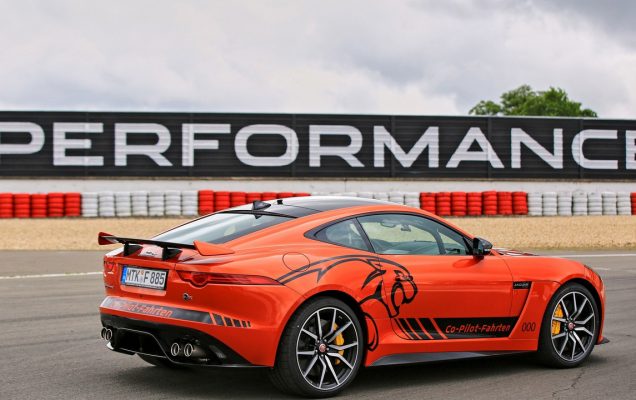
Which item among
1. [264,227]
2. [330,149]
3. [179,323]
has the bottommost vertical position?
[179,323]

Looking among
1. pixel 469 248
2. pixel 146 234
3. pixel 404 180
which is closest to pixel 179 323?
pixel 469 248

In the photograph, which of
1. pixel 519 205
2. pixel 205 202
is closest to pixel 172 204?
pixel 205 202

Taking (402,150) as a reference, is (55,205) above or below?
below

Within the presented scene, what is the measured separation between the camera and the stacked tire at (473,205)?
112 ft

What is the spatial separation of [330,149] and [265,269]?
32033 millimetres

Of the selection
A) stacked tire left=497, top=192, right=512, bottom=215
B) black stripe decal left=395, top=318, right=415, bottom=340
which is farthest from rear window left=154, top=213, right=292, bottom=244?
stacked tire left=497, top=192, right=512, bottom=215

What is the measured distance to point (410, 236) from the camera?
683 centimetres

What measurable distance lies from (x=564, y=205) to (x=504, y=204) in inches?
103

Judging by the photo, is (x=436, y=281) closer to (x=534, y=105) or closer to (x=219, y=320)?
(x=219, y=320)

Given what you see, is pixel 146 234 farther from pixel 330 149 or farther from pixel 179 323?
pixel 179 323

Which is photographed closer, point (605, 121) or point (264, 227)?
point (264, 227)

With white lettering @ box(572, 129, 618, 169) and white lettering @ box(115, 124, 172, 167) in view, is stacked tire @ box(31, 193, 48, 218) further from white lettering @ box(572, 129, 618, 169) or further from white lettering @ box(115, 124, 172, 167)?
white lettering @ box(572, 129, 618, 169)

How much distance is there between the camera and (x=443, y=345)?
21.5ft

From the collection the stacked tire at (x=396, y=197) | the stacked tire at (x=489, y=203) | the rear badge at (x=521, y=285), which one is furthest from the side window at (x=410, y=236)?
the stacked tire at (x=489, y=203)
